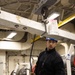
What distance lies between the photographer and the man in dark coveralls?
2.66 metres

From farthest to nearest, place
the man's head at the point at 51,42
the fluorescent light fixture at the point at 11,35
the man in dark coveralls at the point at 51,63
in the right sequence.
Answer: the fluorescent light fixture at the point at 11,35
the man's head at the point at 51,42
the man in dark coveralls at the point at 51,63

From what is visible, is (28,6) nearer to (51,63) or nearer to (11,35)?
(11,35)

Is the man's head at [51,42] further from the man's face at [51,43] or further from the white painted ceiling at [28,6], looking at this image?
the white painted ceiling at [28,6]

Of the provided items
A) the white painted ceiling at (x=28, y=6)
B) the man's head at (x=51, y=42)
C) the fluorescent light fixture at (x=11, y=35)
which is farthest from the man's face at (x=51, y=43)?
the fluorescent light fixture at (x=11, y=35)

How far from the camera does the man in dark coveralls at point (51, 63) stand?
2657mm

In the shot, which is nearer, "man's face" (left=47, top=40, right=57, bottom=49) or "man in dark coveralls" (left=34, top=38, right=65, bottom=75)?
"man in dark coveralls" (left=34, top=38, right=65, bottom=75)

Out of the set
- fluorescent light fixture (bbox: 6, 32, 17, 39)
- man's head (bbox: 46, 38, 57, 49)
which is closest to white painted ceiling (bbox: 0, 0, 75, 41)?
fluorescent light fixture (bbox: 6, 32, 17, 39)

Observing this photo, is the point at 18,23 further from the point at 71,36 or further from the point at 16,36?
the point at 16,36

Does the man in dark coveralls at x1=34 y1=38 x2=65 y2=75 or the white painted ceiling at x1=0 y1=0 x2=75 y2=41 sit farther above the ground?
the white painted ceiling at x1=0 y1=0 x2=75 y2=41

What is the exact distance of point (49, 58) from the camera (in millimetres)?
2762

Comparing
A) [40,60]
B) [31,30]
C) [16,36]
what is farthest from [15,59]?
[31,30]

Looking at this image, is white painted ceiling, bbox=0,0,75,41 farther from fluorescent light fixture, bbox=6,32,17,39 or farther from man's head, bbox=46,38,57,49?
man's head, bbox=46,38,57,49

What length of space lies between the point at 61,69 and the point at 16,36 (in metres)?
6.00

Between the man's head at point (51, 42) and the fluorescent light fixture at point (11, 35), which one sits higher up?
the fluorescent light fixture at point (11, 35)
